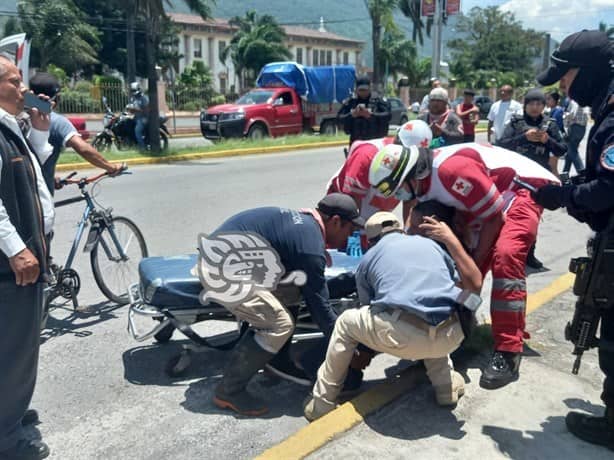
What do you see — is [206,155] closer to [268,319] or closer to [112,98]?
[268,319]

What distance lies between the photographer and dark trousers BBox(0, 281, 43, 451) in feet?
9.23

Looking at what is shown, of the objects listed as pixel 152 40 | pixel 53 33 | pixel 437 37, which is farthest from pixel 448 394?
pixel 53 33

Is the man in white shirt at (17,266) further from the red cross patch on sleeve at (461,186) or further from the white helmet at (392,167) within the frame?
the red cross patch on sleeve at (461,186)

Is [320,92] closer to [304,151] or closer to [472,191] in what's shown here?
[304,151]

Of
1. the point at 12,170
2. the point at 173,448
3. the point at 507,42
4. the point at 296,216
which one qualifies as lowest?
the point at 173,448

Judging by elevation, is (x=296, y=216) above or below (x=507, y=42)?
below

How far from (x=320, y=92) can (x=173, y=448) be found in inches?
819

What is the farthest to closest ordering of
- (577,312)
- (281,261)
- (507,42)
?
(507,42) → (281,261) → (577,312)

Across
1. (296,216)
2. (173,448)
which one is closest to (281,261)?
(296,216)

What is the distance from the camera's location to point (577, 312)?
3023 mm

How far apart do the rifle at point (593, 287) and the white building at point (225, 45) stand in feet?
213

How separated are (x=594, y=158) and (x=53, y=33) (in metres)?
42.5


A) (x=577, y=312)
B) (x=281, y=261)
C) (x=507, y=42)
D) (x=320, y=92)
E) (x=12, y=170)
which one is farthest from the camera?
(x=507, y=42)

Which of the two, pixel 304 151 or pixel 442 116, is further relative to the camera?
pixel 304 151
